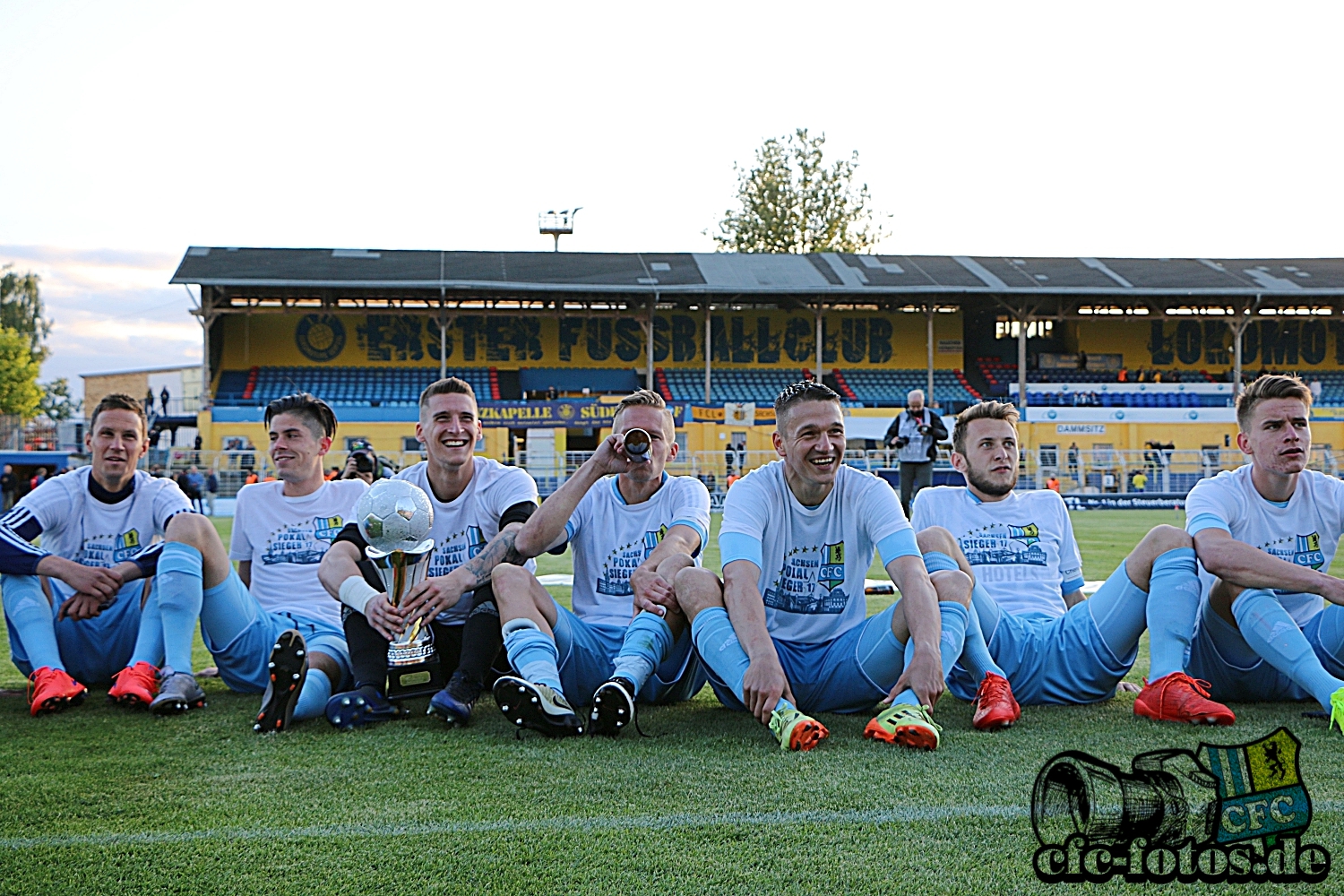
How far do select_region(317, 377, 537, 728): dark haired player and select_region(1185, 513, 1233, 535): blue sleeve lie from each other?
7.53 ft

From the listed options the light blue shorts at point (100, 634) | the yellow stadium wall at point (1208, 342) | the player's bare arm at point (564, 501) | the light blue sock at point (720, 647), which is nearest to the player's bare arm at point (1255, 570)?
the light blue sock at point (720, 647)

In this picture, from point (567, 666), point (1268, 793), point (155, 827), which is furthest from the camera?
point (567, 666)

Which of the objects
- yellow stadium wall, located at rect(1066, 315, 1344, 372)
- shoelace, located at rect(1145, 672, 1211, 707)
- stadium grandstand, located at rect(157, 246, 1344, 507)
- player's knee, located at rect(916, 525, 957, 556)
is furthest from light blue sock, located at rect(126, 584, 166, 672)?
yellow stadium wall, located at rect(1066, 315, 1344, 372)

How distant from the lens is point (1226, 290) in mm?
33406

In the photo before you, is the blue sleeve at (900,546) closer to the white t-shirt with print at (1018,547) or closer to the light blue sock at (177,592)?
the white t-shirt with print at (1018,547)

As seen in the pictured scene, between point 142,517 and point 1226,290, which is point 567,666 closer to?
point 142,517

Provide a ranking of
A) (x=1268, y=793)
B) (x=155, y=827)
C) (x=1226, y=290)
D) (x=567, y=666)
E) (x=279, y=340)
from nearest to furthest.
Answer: (x=1268, y=793), (x=155, y=827), (x=567, y=666), (x=1226, y=290), (x=279, y=340)

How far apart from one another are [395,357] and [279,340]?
379 cm

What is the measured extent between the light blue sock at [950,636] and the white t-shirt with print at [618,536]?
958 millimetres

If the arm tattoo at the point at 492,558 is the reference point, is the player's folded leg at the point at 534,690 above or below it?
below

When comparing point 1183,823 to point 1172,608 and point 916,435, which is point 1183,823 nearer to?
point 1172,608

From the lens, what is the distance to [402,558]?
3.64 meters

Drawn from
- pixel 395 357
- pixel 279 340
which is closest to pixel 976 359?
pixel 395 357

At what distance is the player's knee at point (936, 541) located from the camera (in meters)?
3.74
